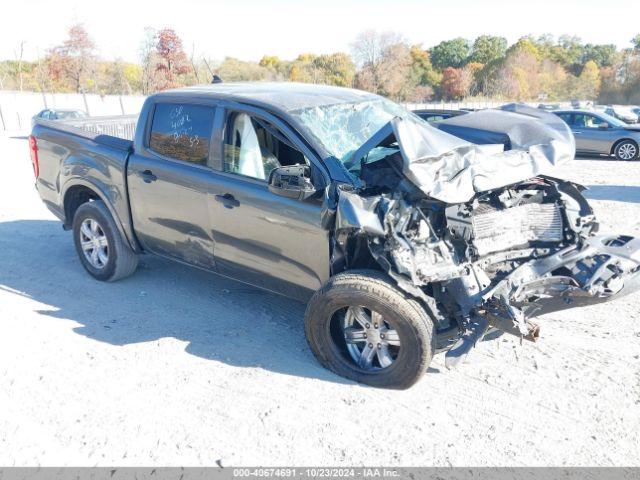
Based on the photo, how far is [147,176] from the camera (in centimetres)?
508

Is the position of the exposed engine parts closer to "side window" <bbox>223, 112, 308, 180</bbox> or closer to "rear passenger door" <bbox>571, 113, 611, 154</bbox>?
"side window" <bbox>223, 112, 308, 180</bbox>

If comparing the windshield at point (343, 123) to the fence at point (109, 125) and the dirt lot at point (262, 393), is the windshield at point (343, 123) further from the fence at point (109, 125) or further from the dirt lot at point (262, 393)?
the fence at point (109, 125)

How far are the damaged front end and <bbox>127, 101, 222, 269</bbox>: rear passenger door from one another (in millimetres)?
1363

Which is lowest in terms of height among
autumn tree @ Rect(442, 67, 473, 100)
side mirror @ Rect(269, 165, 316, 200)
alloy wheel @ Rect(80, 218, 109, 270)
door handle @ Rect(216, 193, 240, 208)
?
alloy wheel @ Rect(80, 218, 109, 270)

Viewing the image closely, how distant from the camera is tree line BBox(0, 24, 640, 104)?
38.2 meters

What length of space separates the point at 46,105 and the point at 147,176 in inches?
1313

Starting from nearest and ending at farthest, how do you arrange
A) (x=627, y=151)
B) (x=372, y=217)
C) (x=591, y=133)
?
(x=372, y=217), (x=627, y=151), (x=591, y=133)

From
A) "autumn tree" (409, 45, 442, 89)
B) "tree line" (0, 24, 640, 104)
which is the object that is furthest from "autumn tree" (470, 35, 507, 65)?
"autumn tree" (409, 45, 442, 89)

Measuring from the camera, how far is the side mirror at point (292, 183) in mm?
3910

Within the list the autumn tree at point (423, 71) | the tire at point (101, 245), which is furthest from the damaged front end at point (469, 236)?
the autumn tree at point (423, 71)

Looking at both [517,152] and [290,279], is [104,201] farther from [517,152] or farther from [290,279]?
[517,152]

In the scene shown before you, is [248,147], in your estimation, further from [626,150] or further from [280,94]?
[626,150]

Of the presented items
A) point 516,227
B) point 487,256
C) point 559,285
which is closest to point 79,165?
point 487,256

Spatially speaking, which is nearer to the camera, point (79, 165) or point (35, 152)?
point (79, 165)
